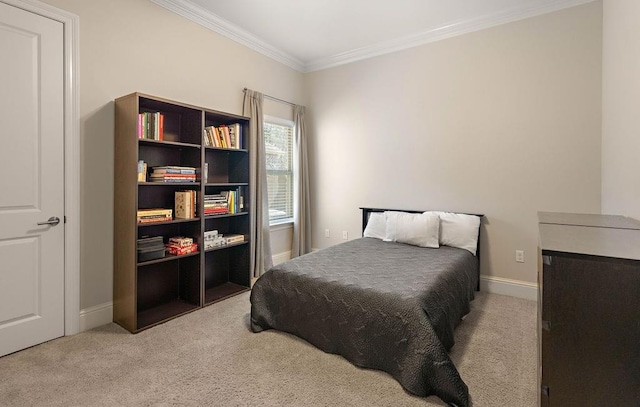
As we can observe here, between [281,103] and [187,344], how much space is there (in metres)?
3.21

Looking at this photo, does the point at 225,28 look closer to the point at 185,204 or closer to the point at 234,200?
the point at 234,200

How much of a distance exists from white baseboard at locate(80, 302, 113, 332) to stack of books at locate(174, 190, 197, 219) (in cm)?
94

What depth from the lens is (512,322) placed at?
2662 mm

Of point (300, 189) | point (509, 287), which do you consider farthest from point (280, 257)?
point (509, 287)

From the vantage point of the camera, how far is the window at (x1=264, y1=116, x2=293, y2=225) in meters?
4.31

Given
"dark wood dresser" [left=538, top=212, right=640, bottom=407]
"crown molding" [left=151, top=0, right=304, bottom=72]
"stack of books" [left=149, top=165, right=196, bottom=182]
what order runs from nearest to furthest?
"dark wood dresser" [left=538, top=212, right=640, bottom=407] < "stack of books" [left=149, top=165, right=196, bottom=182] < "crown molding" [left=151, top=0, right=304, bottom=72]

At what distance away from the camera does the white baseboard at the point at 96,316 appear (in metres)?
2.53

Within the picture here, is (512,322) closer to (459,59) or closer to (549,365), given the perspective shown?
(549,365)

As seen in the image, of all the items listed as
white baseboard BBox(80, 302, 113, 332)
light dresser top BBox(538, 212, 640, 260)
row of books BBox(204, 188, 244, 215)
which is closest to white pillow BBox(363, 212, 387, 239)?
row of books BBox(204, 188, 244, 215)

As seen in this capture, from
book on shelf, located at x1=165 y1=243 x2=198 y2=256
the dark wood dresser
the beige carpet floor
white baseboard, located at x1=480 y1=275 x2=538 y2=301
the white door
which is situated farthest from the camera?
white baseboard, located at x1=480 y1=275 x2=538 y2=301

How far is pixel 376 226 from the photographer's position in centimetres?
381

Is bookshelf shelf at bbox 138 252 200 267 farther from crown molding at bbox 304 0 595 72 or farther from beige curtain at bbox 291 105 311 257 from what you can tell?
crown molding at bbox 304 0 595 72

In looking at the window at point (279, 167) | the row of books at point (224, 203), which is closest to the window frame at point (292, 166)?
the window at point (279, 167)

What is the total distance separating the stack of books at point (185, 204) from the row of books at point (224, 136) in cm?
56
